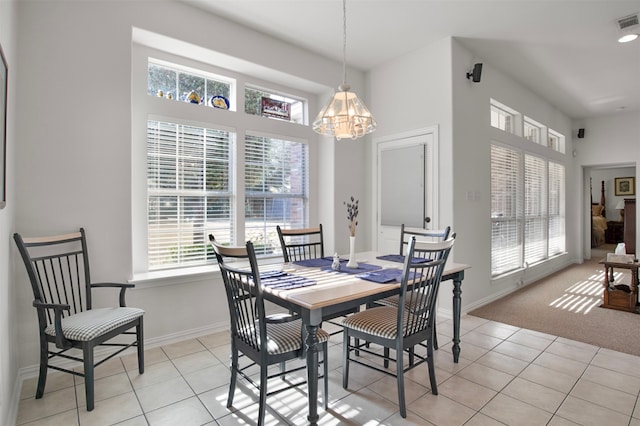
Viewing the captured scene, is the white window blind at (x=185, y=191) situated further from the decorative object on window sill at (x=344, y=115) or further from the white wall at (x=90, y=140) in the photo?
the decorative object on window sill at (x=344, y=115)

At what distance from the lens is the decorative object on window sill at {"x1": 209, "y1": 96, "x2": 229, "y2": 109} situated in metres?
3.61

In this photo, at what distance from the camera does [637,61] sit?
14.1 ft

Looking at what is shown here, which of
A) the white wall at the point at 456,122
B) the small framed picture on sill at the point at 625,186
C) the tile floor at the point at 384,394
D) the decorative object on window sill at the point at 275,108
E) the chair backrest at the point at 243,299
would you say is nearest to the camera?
the chair backrest at the point at 243,299

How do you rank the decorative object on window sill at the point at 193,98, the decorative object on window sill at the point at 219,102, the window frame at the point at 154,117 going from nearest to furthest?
the window frame at the point at 154,117 < the decorative object on window sill at the point at 193,98 < the decorative object on window sill at the point at 219,102

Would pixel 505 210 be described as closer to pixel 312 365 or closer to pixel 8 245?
pixel 312 365

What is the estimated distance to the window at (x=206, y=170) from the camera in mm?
3219

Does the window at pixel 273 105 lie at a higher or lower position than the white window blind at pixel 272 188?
higher

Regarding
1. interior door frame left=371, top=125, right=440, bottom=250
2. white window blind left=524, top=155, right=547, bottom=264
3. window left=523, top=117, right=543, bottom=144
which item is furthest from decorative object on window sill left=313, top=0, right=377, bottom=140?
window left=523, top=117, right=543, bottom=144

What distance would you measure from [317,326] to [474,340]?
205 centimetres

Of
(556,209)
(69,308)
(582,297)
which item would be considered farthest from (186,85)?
(556,209)

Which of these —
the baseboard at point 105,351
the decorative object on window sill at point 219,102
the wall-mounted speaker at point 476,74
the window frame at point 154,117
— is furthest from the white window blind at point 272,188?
the wall-mounted speaker at point 476,74

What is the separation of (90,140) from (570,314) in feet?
17.0

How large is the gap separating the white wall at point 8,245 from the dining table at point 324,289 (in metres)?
1.43

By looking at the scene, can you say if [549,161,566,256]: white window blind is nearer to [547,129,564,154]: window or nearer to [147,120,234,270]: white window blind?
[547,129,564,154]: window
